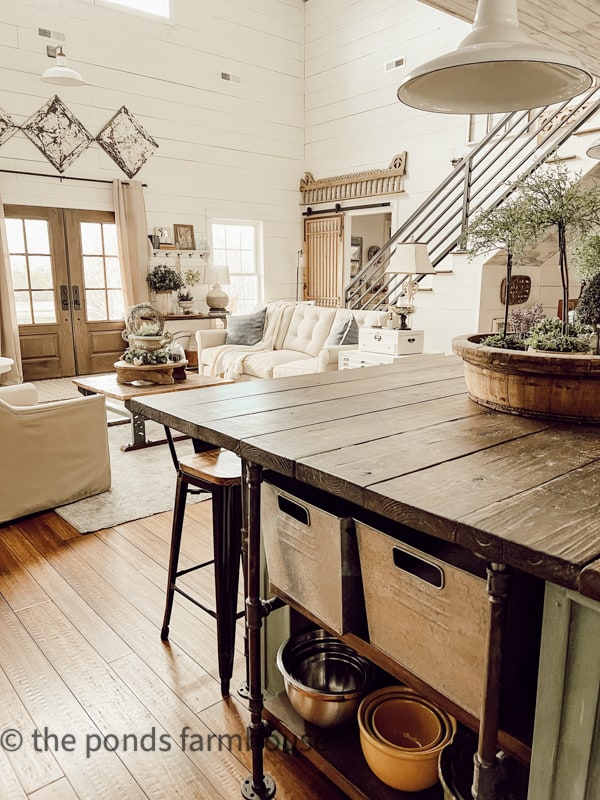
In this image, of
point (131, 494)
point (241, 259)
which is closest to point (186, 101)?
point (241, 259)

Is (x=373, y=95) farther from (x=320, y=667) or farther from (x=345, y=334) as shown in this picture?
(x=320, y=667)

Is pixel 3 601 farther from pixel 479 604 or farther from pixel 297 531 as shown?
pixel 479 604

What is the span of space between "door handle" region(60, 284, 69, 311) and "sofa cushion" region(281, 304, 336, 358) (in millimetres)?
3134

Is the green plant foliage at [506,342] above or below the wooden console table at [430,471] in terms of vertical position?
above

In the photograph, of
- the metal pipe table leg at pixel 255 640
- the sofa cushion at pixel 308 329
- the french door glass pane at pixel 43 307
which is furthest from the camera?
the french door glass pane at pixel 43 307

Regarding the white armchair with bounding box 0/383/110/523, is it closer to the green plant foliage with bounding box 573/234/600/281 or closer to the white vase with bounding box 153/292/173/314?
the green plant foliage with bounding box 573/234/600/281

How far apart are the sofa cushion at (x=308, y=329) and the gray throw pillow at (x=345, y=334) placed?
0.38 m

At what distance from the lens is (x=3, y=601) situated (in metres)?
2.42

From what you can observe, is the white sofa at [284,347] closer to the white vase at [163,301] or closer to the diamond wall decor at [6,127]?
the white vase at [163,301]

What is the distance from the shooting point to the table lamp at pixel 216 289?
27.0 ft

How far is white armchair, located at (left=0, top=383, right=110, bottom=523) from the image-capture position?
3072 mm

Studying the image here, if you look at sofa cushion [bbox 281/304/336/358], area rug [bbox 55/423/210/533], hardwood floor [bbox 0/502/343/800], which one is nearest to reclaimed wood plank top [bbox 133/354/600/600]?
hardwood floor [bbox 0/502/343/800]

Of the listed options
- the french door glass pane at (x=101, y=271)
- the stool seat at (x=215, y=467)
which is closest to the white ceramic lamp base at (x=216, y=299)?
the french door glass pane at (x=101, y=271)

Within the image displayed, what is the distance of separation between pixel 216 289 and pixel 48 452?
5.53 m
